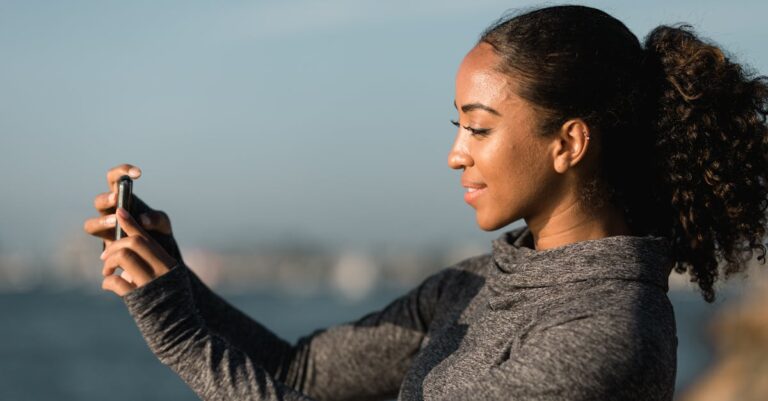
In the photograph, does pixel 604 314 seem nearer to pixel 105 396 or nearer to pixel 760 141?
pixel 760 141

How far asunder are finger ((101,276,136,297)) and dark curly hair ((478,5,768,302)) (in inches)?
37.6

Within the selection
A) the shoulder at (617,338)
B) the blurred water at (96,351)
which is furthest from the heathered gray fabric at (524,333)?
the blurred water at (96,351)

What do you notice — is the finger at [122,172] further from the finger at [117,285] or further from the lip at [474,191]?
the lip at [474,191]

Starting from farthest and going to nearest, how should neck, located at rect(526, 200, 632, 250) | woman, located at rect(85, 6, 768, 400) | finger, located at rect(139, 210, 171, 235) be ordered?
1. finger, located at rect(139, 210, 171, 235)
2. neck, located at rect(526, 200, 632, 250)
3. woman, located at rect(85, 6, 768, 400)

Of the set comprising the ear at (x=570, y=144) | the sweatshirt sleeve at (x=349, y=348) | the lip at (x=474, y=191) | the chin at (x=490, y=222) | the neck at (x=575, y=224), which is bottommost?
the sweatshirt sleeve at (x=349, y=348)

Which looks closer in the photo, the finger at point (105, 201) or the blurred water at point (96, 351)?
the finger at point (105, 201)

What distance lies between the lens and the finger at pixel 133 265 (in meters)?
2.47

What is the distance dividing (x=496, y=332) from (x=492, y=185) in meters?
0.33

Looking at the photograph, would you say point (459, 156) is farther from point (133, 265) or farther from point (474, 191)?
point (133, 265)

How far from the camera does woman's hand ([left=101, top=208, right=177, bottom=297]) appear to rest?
2.47m

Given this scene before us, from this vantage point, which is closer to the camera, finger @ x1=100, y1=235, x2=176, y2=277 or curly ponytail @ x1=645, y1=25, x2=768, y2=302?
finger @ x1=100, y1=235, x2=176, y2=277

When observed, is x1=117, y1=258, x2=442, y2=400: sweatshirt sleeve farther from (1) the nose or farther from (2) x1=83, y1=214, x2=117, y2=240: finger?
(1) the nose

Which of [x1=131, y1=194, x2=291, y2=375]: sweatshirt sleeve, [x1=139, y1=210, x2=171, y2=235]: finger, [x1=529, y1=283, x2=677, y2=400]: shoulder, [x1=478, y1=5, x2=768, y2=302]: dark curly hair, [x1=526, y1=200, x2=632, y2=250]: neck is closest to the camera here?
[x1=529, y1=283, x2=677, y2=400]: shoulder

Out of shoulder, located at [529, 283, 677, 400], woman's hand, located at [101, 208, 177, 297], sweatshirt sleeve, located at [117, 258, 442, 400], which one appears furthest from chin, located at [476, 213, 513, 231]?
woman's hand, located at [101, 208, 177, 297]
